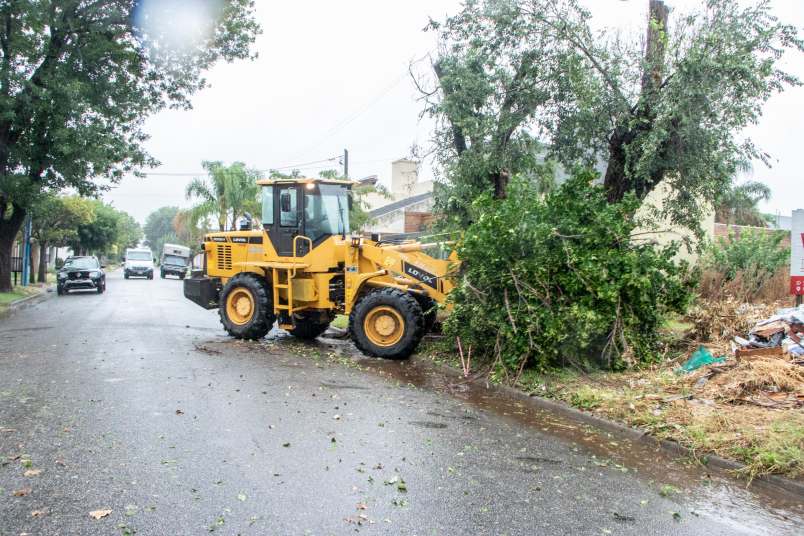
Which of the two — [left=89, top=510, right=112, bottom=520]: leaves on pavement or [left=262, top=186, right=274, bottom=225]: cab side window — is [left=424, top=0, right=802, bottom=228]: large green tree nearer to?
[left=262, top=186, right=274, bottom=225]: cab side window

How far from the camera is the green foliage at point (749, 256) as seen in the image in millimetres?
16141

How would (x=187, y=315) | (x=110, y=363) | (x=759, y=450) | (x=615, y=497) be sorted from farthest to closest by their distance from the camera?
(x=187, y=315) → (x=110, y=363) → (x=759, y=450) → (x=615, y=497)

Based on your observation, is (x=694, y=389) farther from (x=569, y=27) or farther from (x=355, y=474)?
(x=569, y=27)

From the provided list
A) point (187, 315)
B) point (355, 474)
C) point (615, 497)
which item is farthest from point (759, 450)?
point (187, 315)

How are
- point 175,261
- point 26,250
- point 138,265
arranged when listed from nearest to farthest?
point 26,250, point 138,265, point 175,261

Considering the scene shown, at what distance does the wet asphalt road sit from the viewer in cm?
466

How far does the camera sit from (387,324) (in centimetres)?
1156

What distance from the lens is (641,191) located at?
12.3 m

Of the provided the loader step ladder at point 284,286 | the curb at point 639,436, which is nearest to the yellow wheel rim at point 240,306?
the loader step ladder at point 284,286

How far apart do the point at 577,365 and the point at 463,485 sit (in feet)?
15.6

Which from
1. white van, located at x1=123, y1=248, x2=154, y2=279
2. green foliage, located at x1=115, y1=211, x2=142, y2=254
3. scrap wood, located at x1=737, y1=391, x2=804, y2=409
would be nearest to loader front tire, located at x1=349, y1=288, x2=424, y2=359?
scrap wood, located at x1=737, y1=391, x2=804, y2=409

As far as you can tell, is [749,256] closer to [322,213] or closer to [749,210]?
[322,213]

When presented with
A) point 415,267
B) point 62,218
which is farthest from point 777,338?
point 62,218

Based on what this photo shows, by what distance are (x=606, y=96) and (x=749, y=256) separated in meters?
7.89
